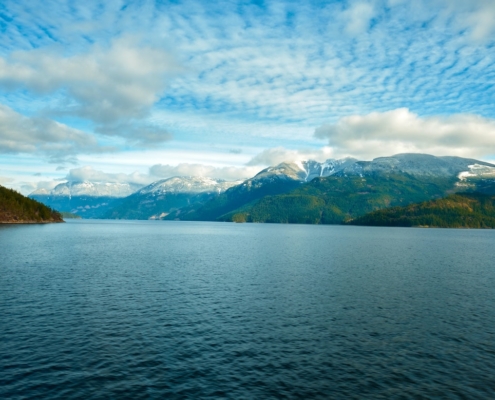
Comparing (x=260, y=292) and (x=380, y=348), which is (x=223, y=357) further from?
(x=260, y=292)

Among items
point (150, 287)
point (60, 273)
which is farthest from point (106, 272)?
point (150, 287)

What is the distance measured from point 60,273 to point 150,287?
2652cm

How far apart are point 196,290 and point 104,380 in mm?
37169

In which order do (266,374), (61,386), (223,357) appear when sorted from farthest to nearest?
(223,357) < (266,374) < (61,386)

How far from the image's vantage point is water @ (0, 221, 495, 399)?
32062 millimetres

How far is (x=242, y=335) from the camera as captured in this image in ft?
147

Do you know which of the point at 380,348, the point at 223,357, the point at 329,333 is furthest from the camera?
the point at 329,333

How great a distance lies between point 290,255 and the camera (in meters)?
132

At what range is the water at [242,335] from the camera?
32.1 m

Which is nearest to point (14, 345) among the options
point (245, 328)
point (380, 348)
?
point (245, 328)

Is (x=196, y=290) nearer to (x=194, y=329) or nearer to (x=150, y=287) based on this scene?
(x=150, y=287)

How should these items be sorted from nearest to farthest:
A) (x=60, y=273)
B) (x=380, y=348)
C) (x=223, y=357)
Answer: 1. (x=223, y=357)
2. (x=380, y=348)
3. (x=60, y=273)

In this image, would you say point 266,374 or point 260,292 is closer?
point 266,374

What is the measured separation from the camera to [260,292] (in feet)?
226
